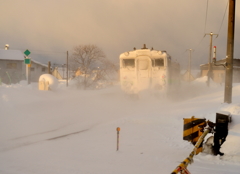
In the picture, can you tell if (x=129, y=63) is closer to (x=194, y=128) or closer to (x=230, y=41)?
(x=230, y=41)

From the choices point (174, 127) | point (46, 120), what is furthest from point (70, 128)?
point (174, 127)

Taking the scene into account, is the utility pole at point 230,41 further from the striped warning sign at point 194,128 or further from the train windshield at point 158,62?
the striped warning sign at point 194,128

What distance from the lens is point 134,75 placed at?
56.7ft

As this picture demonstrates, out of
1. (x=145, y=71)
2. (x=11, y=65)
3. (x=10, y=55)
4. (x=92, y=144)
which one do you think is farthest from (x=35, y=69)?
(x=92, y=144)

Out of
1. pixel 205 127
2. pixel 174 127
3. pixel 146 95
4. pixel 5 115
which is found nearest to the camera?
pixel 205 127

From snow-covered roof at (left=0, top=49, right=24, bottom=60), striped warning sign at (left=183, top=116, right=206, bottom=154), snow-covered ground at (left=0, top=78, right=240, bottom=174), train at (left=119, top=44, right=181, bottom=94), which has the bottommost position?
snow-covered ground at (left=0, top=78, right=240, bottom=174)

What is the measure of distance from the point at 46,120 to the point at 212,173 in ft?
27.2

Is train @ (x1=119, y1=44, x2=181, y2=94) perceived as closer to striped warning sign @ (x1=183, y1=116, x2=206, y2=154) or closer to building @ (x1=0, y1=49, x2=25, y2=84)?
striped warning sign @ (x1=183, y1=116, x2=206, y2=154)

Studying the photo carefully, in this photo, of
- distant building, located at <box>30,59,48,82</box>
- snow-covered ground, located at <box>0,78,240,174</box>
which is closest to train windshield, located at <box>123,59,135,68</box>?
snow-covered ground, located at <box>0,78,240,174</box>

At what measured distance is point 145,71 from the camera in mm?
17203

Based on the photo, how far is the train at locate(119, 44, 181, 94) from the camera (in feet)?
55.6

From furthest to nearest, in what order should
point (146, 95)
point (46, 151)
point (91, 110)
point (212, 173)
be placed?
point (146, 95) → point (91, 110) → point (46, 151) → point (212, 173)

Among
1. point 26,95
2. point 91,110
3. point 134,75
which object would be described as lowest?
point 91,110

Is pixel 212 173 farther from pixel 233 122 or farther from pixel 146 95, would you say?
pixel 146 95
